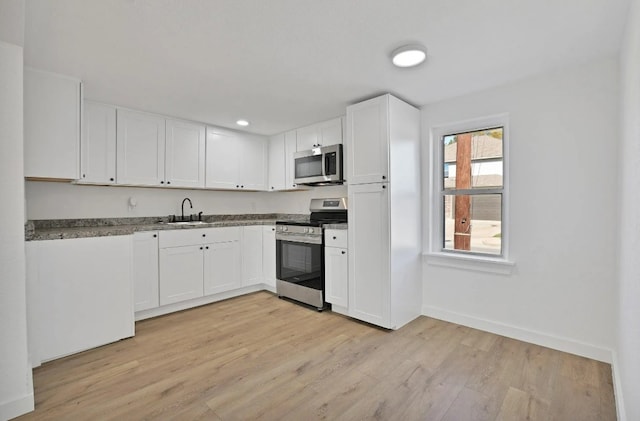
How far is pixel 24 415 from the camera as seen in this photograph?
167 centimetres

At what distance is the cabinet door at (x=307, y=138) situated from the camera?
12.5 ft

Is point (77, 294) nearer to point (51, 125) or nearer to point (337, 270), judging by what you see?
point (51, 125)

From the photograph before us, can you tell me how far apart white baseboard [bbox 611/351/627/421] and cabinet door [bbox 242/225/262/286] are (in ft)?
11.3

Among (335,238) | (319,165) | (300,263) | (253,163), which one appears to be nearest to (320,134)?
(319,165)

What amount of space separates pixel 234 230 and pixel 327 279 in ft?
4.46

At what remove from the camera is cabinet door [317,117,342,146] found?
139 inches

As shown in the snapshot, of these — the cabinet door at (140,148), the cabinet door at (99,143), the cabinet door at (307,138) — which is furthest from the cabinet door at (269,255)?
the cabinet door at (99,143)

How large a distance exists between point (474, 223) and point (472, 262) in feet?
1.28

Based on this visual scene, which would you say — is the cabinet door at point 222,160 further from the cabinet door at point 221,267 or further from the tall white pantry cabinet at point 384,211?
the tall white pantry cabinet at point 384,211

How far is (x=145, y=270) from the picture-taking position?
3.06 m

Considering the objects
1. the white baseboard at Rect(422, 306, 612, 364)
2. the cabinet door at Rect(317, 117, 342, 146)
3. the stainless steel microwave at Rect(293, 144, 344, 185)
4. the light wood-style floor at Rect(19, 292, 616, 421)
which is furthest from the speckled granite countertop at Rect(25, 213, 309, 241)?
the white baseboard at Rect(422, 306, 612, 364)

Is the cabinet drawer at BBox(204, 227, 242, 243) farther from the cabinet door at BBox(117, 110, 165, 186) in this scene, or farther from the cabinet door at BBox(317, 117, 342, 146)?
the cabinet door at BBox(317, 117, 342, 146)

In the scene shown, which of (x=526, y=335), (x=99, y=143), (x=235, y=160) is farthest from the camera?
(x=235, y=160)

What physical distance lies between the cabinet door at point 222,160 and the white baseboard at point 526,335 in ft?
9.56
